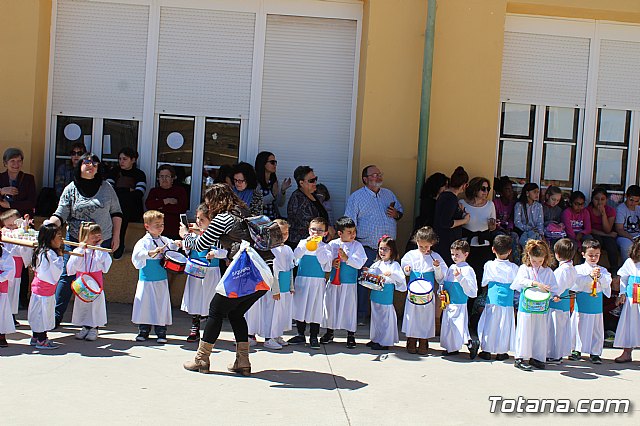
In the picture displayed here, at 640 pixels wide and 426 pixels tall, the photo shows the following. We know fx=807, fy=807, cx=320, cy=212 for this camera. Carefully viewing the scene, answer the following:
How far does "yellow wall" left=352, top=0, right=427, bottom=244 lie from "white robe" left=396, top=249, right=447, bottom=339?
1678 mm

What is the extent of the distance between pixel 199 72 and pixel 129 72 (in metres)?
0.85

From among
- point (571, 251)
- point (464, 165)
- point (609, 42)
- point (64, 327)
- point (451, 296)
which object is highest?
point (609, 42)

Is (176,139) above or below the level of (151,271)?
above

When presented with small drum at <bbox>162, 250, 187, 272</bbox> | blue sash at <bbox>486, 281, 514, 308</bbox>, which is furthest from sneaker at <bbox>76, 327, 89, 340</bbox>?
blue sash at <bbox>486, 281, 514, 308</bbox>

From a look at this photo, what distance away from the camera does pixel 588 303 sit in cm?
788

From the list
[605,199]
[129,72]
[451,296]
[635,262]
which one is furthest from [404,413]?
[129,72]

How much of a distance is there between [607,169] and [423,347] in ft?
13.8

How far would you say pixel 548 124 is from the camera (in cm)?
1033

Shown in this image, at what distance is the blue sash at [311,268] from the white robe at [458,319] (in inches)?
50.6

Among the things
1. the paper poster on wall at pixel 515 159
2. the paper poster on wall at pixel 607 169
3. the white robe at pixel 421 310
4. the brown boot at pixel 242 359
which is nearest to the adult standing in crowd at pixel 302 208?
the white robe at pixel 421 310

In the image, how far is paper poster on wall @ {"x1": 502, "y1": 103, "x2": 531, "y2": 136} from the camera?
1026 centimetres

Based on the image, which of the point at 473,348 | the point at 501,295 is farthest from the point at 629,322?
the point at 473,348

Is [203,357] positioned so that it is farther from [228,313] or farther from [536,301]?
[536,301]

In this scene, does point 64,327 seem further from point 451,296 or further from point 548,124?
point 548,124
